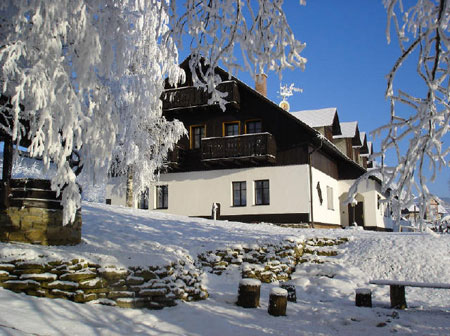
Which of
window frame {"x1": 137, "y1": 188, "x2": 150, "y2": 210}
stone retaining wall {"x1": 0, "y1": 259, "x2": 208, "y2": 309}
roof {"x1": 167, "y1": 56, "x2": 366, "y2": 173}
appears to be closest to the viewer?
stone retaining wall {"x1": 0, "y1": 259, "x2": 208, "y2": 309}

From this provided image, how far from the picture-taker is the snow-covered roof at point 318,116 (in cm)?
2581

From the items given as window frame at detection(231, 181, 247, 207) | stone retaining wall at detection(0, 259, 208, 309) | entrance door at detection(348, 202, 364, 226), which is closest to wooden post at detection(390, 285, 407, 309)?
stone retaining wall at detection(0, 259, 208, 309)

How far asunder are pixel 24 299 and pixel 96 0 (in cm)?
436

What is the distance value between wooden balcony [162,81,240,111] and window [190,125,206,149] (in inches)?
56.0

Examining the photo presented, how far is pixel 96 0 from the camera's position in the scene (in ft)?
18.2

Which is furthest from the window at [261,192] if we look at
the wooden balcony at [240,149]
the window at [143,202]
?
the window at [143,202]

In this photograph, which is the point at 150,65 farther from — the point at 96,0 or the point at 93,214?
the point at 96,0

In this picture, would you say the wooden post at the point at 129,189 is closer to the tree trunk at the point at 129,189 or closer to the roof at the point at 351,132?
the tree trunk at the point at 129,189

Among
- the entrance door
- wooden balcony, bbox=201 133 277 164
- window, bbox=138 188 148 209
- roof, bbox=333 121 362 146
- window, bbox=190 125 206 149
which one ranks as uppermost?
roof, bbox=333 121 362 146

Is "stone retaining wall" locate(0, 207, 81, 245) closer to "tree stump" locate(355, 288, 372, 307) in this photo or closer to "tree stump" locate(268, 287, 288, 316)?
"tree stump" locate(268, 287, 288, 316)

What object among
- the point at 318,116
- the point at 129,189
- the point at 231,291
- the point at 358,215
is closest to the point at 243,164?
the point at 129,189

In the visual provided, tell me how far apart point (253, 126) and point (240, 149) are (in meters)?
Result: 1.93

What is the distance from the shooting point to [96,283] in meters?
7.37

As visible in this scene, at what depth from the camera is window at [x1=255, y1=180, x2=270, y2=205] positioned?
2139cm
